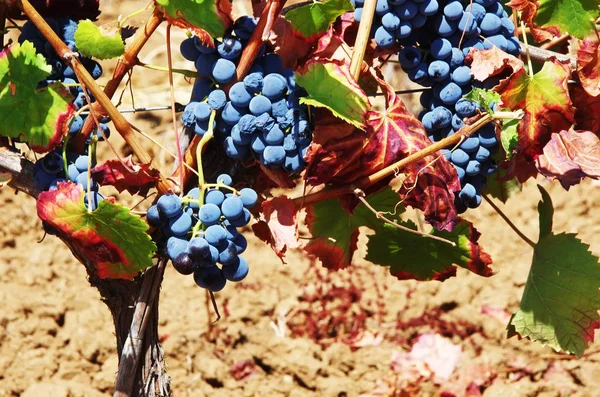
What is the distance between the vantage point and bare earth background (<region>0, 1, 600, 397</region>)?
2.13 m

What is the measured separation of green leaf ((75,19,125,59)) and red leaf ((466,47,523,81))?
50 centimetres

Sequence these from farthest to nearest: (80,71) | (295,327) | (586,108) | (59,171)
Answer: (295,327)
(586,108)
(59,171)
(80,71)

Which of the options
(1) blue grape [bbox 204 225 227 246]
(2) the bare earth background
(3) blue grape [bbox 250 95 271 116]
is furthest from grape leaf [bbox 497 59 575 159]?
(2) the bare earth background

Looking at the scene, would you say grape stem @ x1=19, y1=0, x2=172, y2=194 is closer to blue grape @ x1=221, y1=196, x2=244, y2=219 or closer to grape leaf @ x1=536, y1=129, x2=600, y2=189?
blue grape @ x1=221, y1=196, x2=244, y2=219

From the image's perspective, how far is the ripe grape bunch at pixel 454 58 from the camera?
3.74 feet

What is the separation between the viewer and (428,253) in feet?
4.34

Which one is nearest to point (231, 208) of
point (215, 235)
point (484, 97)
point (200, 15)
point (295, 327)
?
point (215, 235)

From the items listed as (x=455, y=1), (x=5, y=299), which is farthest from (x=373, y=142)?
(x=5, y=299)

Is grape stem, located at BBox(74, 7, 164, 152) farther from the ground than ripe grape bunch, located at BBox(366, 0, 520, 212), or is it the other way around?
grape stem, located at BBox(74, 7, 164, 152)

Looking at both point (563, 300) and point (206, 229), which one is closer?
point (206, 229)

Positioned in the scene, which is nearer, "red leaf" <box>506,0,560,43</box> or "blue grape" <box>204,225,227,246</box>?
"blue grape" <box>204,225,227,246</box>

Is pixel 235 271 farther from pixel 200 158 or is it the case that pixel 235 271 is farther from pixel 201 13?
pixel 201 13

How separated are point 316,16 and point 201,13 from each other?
0.52 feet

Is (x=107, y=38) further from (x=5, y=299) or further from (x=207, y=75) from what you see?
(x=5, y=299)
